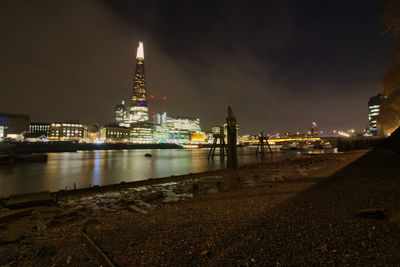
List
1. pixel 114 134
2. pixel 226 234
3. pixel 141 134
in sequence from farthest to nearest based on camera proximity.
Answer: pixel 141 134, pixel 114 134, pixel 226 234

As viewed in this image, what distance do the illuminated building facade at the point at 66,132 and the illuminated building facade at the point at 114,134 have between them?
16682mm

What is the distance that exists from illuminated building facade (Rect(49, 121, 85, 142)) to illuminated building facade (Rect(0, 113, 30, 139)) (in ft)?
56.3

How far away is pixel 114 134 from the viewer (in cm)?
18162

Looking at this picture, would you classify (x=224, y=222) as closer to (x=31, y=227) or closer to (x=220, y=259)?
(x=220, y=259)

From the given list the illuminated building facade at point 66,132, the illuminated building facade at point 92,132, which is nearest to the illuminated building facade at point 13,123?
the illuminated building facade at point 66,132

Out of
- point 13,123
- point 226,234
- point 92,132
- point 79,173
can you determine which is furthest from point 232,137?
point 92,132

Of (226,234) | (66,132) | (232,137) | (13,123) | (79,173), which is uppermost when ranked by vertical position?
(13,123)

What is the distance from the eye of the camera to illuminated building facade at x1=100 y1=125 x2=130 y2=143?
17738 centimetres

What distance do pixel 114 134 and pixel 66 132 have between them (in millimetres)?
35608

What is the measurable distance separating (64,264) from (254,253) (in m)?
3.89

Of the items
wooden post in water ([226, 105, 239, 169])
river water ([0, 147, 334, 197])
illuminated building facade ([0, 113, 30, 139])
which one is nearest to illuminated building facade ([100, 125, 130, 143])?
illuminated building facade ([0, 113, 30, 139])

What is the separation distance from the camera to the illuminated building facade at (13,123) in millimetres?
137000

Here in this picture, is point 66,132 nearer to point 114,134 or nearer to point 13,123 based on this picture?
point 13,123

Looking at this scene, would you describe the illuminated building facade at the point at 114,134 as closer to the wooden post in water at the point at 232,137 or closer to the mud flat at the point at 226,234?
the wooden post in water at the point at 232,137
